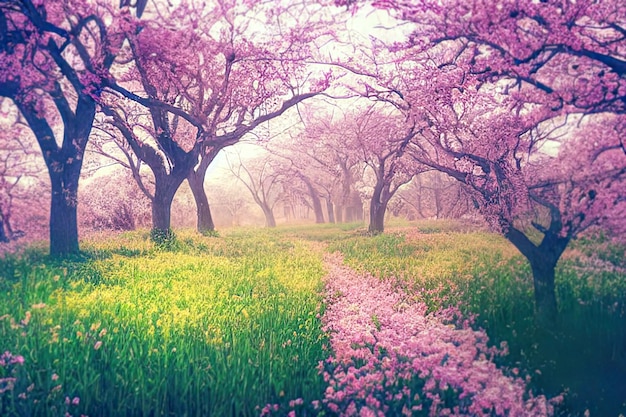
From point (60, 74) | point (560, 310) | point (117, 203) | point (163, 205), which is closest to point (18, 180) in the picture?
point (60, 74)

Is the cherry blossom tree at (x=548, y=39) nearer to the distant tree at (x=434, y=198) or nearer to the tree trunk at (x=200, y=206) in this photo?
the distant tree at (x=434, y=198)

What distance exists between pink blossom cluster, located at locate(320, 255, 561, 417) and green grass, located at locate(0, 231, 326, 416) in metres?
0.36

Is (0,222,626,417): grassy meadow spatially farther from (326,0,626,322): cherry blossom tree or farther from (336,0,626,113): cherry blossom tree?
(336,0,626,113): cherry blossom tree

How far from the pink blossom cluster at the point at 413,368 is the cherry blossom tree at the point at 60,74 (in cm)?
716

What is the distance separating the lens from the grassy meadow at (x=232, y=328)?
3494mm

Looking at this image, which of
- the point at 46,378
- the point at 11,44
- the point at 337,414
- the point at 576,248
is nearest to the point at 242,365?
the point at 337,414

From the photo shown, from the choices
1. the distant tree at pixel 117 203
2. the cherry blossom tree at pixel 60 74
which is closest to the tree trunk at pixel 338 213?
the distant tree at pixel 117 203

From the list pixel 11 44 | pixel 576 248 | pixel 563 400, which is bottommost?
pixel 563 400

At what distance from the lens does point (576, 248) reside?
538cm

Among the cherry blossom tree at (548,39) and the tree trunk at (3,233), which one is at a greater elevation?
the cherry blossom tree at (548,39)

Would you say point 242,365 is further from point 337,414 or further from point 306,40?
point 306,40

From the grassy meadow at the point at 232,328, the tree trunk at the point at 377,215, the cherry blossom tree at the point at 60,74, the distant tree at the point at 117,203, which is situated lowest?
the grassy meadow at the point at 232,328

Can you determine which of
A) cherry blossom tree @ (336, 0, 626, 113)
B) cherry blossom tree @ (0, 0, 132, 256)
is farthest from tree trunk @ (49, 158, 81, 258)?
cherry blossom tree @ (336, 0, 626, 113)

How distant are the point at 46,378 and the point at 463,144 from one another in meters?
7.26
